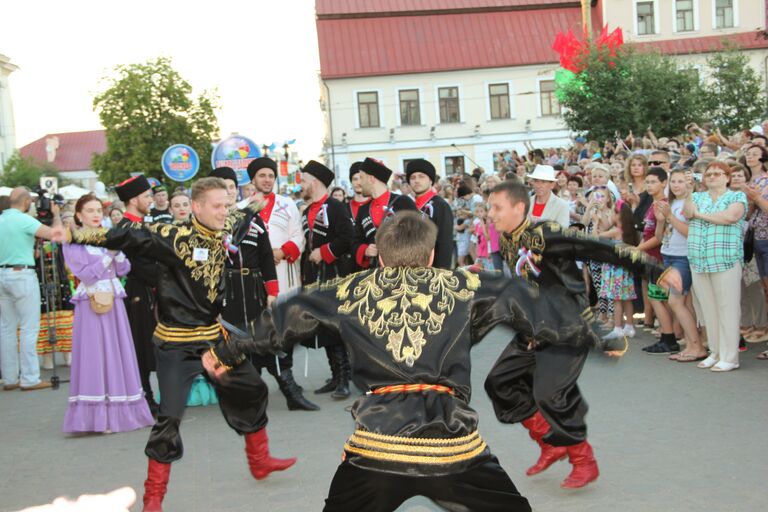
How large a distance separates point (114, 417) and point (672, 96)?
2391cm

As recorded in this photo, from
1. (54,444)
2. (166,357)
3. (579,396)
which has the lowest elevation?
(54,444)

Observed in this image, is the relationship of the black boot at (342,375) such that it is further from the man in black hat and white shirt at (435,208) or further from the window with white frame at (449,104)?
the window with white frame at (449,104)

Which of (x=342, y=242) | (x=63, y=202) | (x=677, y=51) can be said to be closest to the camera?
(x=342, y=242)

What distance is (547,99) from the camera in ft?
171

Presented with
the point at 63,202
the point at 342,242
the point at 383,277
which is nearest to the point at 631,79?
the point at 63,202

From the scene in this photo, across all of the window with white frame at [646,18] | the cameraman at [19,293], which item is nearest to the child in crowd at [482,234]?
the cameraman at [19,293]

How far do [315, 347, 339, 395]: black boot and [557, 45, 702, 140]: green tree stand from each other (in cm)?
1946

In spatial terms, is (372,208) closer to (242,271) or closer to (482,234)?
(242,271)

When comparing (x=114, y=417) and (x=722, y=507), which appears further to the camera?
(x=114, y=417)

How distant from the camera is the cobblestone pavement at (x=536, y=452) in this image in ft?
17.8

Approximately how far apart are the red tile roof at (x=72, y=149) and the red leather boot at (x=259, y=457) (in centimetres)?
11500

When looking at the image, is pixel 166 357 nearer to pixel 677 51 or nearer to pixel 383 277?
pixel 383 277

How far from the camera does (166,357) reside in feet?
18.5

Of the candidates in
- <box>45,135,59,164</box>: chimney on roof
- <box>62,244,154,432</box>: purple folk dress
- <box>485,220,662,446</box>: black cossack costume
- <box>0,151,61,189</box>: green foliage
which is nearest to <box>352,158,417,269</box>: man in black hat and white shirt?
<box>62,244,154,432</box>: purple folk dress
